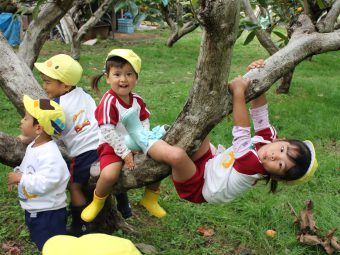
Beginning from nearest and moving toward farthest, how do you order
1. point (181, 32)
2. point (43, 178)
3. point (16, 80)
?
1. point (43, 178)
2. point (16, 80)
3. point (181, 32)

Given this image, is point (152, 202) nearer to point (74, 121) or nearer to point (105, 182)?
point (105, 182)

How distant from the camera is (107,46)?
41.3 ft

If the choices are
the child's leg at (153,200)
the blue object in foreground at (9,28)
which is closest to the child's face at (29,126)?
the child's leg at (153,200)

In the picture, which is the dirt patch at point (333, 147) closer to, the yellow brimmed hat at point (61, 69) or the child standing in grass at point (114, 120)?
the child standing in grass at point (114, 120)

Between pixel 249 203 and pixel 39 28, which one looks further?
pixel 249 203

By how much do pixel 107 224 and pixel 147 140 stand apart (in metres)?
1.13

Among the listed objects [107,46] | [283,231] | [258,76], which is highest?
[258,76]

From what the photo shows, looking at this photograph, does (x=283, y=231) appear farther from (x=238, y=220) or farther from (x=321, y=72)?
(x=321, y=72)

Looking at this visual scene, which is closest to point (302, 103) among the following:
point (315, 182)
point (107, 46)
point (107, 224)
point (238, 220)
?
point (315, 182)

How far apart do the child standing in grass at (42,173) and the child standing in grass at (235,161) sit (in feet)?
1.45

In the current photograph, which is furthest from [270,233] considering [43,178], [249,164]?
[43,178]

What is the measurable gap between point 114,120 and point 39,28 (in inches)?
57.9

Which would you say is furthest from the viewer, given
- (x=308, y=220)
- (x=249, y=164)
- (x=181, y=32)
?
(x=181, y=32)

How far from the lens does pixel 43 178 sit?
255cm
